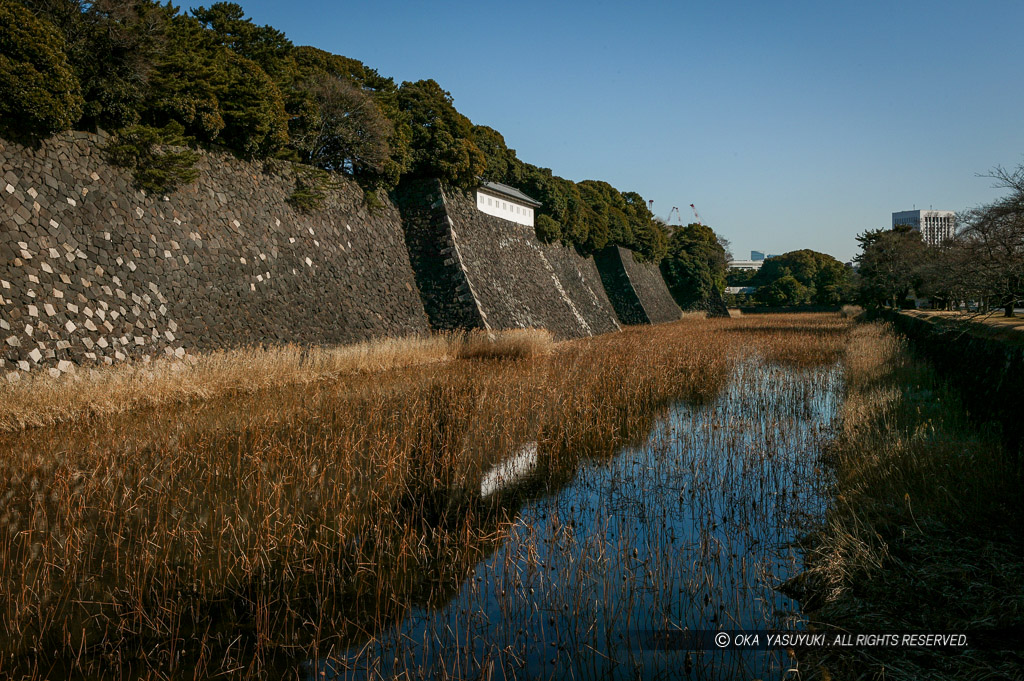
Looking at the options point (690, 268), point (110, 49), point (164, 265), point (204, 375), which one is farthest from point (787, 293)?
point (110, 49)

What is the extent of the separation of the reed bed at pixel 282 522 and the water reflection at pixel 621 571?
48 millimetres

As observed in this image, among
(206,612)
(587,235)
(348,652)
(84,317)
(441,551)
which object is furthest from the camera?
(587,235)

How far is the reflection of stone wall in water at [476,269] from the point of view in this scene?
23141 mm

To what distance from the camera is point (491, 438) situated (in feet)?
29.1

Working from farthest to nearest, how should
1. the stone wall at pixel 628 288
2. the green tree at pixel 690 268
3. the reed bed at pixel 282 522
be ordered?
the green tree at pixel 690 268, the stone wall at pixel 628 288, the reed bed at pixel 282 522

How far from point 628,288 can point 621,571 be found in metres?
41.9

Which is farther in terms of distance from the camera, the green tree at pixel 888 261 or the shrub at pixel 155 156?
the green tree at pixel 888 261

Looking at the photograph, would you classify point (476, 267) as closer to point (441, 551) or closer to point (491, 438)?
point (491, 438)

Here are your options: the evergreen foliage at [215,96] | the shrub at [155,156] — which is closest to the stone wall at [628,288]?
the evergreen foliage at [215,96]

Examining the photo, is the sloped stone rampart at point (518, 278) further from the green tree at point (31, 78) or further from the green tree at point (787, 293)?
the green tree at point (787, 293)

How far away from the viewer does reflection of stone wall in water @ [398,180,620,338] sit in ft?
75.9

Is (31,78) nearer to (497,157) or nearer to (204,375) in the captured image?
(204,375)

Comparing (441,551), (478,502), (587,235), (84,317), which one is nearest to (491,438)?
(478,502)

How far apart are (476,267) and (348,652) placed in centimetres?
2153
